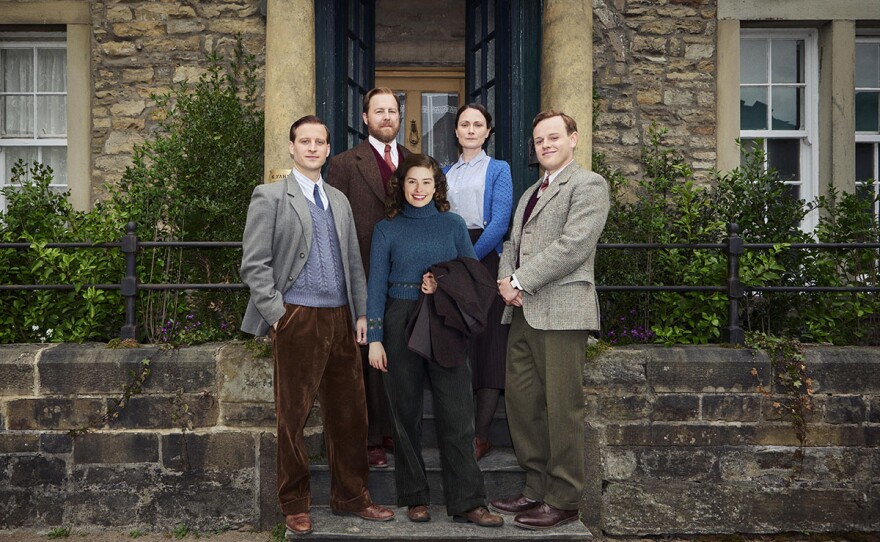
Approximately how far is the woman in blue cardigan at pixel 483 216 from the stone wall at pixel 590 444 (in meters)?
0.63

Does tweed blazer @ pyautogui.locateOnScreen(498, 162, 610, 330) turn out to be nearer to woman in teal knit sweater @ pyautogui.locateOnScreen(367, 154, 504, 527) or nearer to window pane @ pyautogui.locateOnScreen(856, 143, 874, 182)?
woman in teal knit sweater @ pyautogui.locateOnScreen(367, 154, 504, 527)

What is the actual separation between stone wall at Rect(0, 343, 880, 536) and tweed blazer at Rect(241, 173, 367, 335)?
101 cm

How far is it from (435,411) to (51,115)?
5.35 m

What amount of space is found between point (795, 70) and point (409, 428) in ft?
17.8

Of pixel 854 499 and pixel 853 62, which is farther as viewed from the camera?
pixel 853 62

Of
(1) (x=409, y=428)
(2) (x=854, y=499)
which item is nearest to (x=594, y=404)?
(1) (x=409, y=428)

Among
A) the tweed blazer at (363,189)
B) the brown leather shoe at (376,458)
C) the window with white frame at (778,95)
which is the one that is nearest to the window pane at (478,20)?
the window with white frame at (778,95)

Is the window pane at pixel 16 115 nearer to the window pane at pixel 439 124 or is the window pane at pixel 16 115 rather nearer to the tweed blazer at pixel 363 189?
the tweed blazer at pixel 363 189

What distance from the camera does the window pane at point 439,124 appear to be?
1077cm

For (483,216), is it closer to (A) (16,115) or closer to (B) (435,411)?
(B) (435,411)

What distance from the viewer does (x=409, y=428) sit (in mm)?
4023

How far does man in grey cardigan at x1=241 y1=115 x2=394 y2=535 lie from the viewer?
386 centimetres

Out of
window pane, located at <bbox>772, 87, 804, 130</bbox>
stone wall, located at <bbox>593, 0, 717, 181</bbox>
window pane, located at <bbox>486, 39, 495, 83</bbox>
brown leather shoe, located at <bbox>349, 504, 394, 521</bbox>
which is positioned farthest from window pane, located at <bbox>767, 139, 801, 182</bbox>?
brown leather shoe, located at <bbox>349, 504, 394, 521</bbox>

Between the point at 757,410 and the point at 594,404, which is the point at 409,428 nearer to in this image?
the point at 594,404
